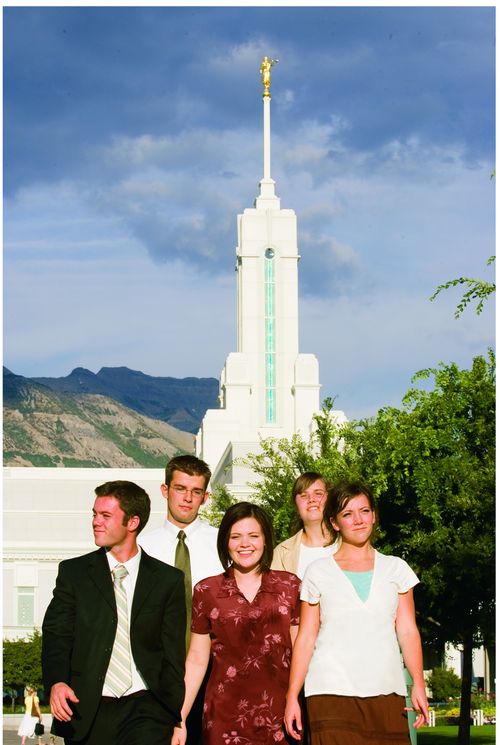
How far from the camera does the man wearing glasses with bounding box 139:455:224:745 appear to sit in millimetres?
8680

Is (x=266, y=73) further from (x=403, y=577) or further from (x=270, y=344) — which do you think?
(x=403, y=577)

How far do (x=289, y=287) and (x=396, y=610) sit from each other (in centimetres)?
9867

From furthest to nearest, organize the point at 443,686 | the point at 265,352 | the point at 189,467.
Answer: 1. the point at 265,352
2. the point at 443,686
3. the point at 189,467

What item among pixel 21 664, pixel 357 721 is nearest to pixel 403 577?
pixel 357 721

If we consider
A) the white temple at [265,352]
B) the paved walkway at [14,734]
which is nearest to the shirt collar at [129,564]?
the paved walkway at [14,734]

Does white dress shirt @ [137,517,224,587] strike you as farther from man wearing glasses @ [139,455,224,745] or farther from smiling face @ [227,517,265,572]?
smiling face @ [227,517,265,572]

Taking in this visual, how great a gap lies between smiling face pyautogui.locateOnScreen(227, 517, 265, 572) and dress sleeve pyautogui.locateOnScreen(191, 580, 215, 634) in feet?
0.77

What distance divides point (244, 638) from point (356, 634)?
64 cm

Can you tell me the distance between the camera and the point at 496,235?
9430 mm

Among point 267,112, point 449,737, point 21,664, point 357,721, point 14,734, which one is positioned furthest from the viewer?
point 267,112

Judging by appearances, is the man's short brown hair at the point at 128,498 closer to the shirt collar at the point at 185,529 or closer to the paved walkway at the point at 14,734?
the shirt collar at the point at 185,529

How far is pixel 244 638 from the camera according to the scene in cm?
749

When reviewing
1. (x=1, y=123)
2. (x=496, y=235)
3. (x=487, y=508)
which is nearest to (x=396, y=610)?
(x=496, y=235)

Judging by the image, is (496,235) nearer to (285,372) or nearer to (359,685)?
(359,685)
